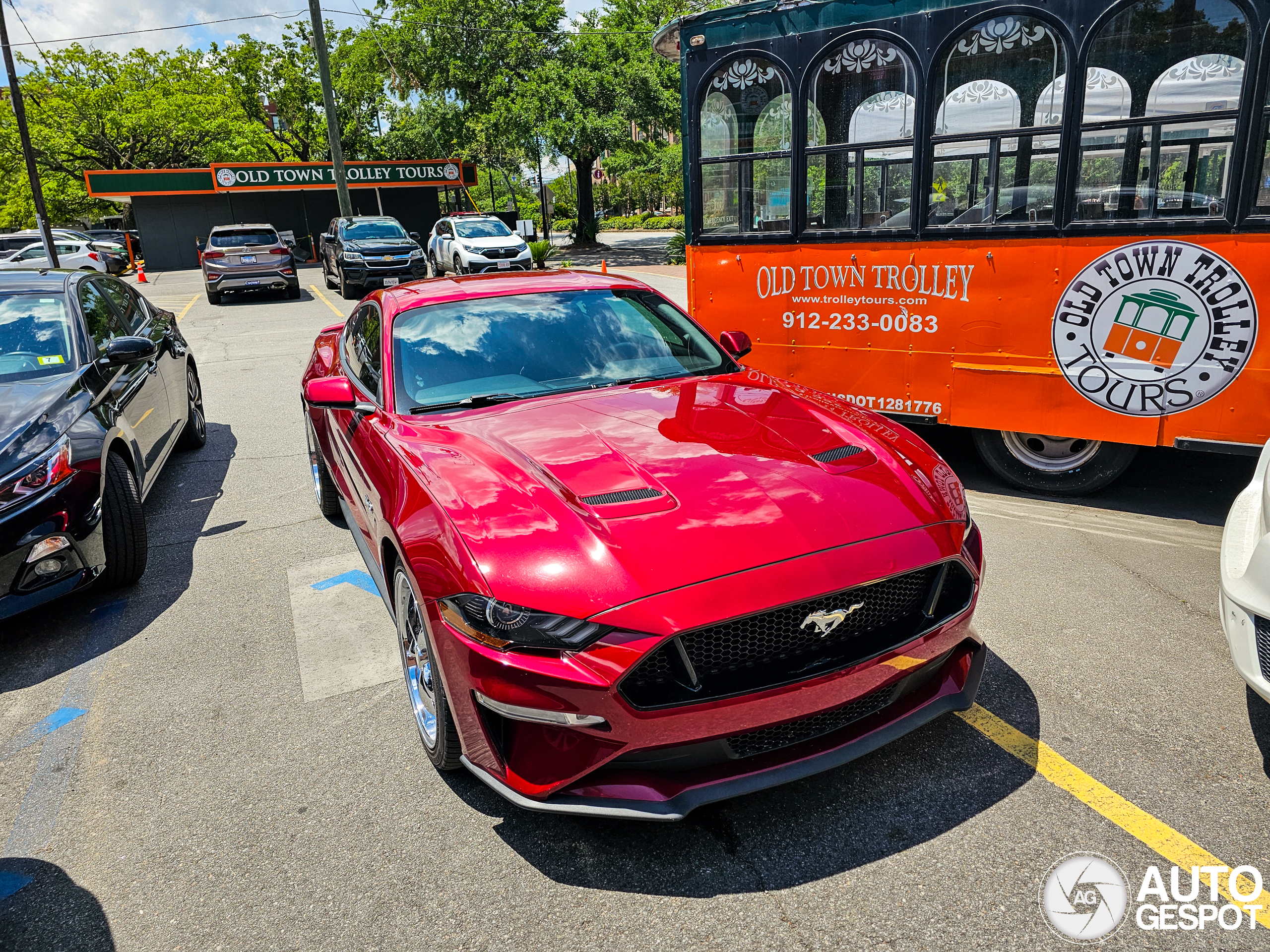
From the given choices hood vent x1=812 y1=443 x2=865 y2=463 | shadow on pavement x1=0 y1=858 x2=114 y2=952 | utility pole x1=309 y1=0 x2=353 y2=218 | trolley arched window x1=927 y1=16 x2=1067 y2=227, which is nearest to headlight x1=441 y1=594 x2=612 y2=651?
hood vent x1=812 y1=443 x2=865 y2=463

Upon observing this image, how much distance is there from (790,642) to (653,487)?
677 millimetres

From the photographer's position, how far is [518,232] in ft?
96.9

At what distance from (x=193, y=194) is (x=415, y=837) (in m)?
42.5

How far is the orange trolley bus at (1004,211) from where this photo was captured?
4.77 m

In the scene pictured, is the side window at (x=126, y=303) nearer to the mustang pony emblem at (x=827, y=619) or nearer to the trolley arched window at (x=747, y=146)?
the trolley arched window at (x=747, y=146)

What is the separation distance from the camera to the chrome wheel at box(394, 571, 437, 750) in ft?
10.2

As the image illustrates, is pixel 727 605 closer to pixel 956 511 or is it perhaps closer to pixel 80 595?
pixel 956 511

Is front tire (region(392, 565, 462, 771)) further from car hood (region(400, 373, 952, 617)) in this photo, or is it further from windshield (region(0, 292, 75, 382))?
windshield (region(0, 292, 75, 382))

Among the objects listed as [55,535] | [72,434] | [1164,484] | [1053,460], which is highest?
[72,434]

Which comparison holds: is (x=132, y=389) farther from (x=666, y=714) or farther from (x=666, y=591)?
(x=666, y=714)

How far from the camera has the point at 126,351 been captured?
17.5 feet

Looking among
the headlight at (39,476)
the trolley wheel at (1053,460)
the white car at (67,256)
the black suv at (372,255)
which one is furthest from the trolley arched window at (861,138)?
the white car at (67,256)

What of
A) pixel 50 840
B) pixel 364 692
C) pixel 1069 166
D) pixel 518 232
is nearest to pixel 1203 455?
pixel 1069 166

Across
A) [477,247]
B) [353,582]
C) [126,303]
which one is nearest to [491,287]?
[353,582]
